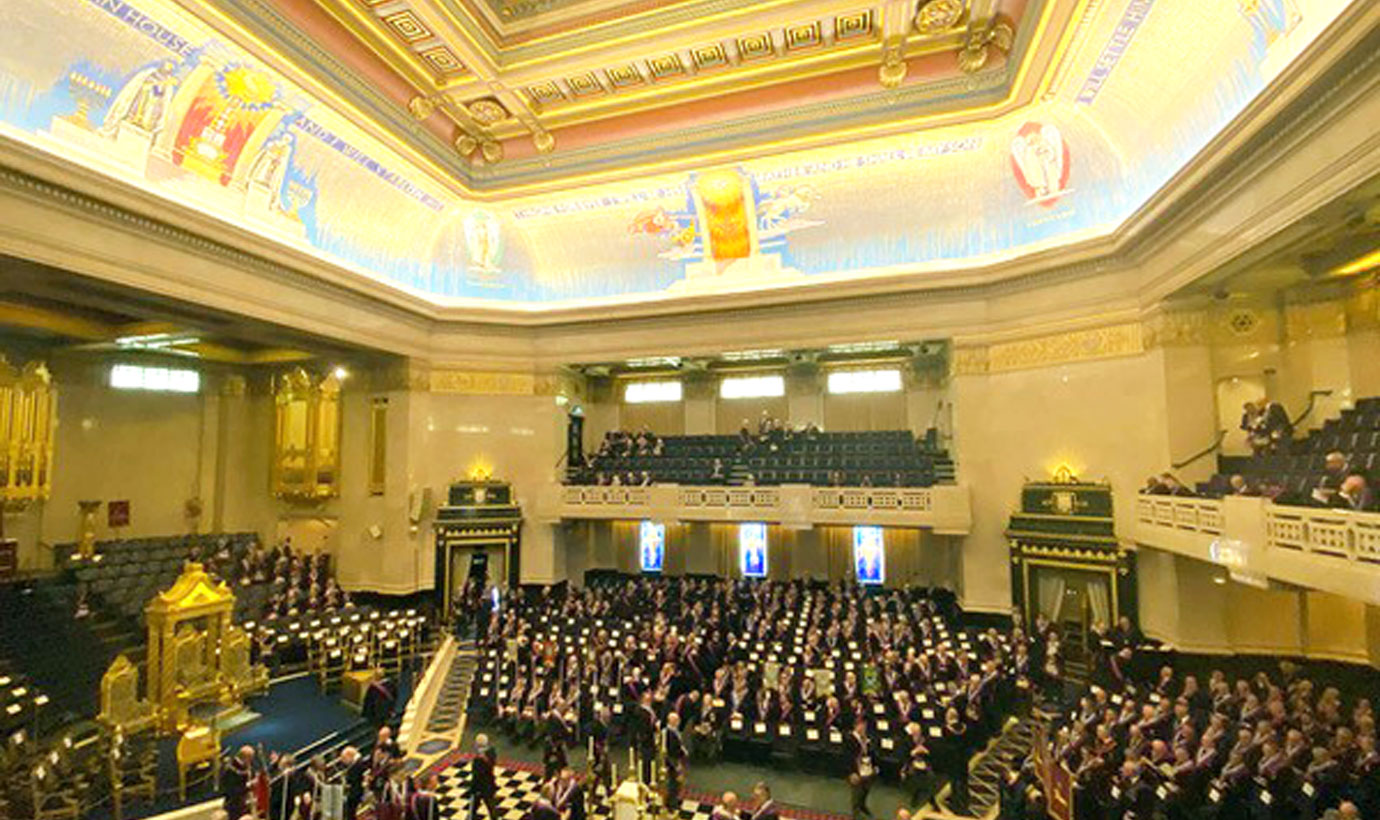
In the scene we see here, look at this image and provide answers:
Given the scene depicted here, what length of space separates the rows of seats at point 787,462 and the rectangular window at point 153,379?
11190 mm

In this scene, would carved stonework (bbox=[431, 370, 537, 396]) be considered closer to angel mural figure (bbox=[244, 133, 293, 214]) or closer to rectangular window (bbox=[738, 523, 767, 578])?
angel mural figure (bbox=[244, 133, 293, 214])

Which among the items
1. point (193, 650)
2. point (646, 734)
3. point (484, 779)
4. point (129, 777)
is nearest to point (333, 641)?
point (193, 650)

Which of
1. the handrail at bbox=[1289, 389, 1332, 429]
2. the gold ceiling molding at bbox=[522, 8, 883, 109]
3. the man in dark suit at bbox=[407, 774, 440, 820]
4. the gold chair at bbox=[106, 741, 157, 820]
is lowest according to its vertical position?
the gold chair at bbox=[106, 741, 157, 820]

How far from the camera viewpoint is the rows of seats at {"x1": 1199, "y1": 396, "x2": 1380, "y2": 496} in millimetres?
8516

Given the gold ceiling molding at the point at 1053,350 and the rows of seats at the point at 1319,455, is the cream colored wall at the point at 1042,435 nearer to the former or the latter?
the gold ceiling molding at the point at 1053,350

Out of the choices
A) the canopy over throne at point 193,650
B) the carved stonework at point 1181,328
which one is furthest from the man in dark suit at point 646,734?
the carved stonework at point 1181,328

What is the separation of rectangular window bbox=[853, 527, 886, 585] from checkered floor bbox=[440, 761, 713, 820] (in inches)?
416

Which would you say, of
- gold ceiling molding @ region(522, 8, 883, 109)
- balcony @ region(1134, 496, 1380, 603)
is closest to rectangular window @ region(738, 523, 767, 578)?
balcony @ region(1134, 496, 1380, 603)

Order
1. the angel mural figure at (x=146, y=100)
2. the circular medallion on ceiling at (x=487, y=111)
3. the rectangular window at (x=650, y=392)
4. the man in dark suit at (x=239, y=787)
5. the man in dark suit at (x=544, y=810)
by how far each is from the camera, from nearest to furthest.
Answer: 1. the man in dark suit at (x=544, y=810)
2. the man in dark suit at (x=239, y=787)
3. the angel mural figure at (x=146, y=100)
4. the circular medallion on ceiling at (x=487, y=111)
5. the rectangular window at (x=650, y=392)

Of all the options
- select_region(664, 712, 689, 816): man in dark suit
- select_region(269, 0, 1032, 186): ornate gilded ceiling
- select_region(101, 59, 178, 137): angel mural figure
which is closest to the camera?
select_region(664, 712, 689, 816): man in dark suit

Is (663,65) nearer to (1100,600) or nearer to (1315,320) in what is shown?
(1315,320)

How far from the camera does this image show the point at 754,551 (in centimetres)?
1994

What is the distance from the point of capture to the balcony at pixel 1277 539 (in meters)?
6.79

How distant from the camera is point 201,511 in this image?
1811cm
